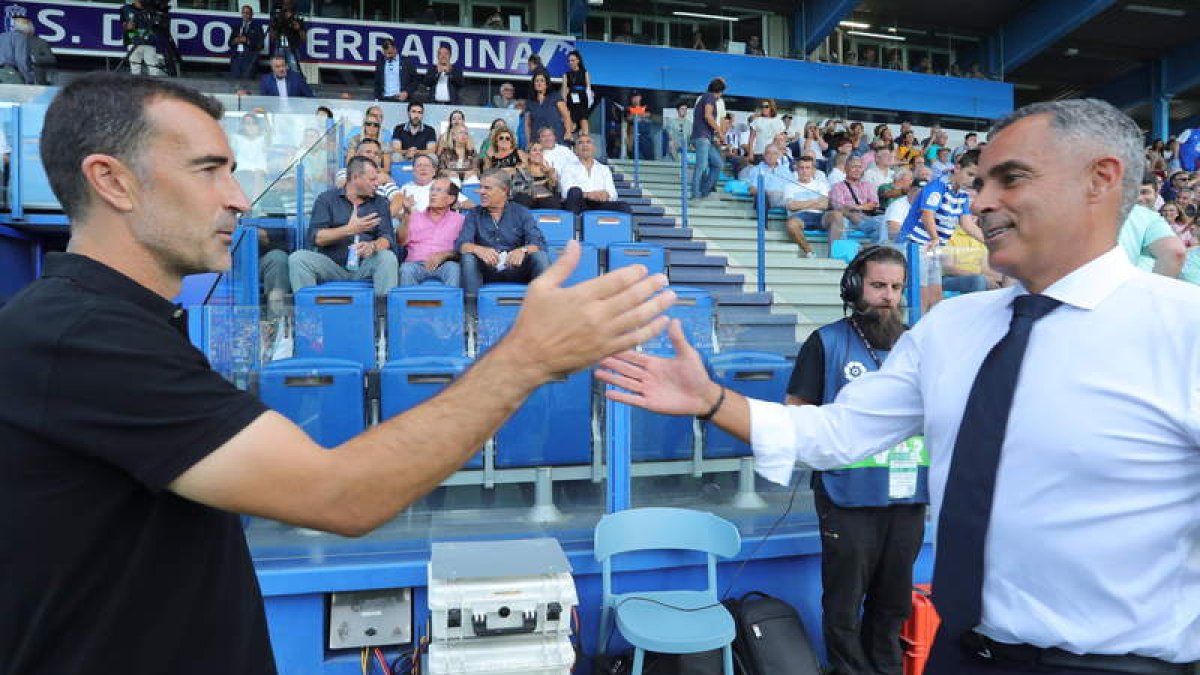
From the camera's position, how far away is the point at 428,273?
5.69 meters

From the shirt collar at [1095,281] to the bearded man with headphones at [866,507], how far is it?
179 cm

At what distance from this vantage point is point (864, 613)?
3.35 metres

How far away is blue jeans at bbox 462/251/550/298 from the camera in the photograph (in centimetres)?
A: 559

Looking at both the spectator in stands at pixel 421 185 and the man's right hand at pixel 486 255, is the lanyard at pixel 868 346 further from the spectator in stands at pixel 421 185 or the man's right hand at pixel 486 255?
the spectator in stands at pixel 421 185

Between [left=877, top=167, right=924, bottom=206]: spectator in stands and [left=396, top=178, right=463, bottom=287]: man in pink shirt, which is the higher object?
[left=877, top=167, right=924, bottom=206]: spectator in stands

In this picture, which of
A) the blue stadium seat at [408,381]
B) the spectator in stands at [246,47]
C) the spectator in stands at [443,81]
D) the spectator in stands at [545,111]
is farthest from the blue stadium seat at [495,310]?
the spectator in stands at [246,47]

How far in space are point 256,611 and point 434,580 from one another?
151 centimetres

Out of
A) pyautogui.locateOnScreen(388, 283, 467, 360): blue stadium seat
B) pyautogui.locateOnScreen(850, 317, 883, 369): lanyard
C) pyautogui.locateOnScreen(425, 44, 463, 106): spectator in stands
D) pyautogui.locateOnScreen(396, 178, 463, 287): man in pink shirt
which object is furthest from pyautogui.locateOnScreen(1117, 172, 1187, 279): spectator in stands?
pyautogui.locateOnScreen(425, 44, 463, 106): spectator in stands

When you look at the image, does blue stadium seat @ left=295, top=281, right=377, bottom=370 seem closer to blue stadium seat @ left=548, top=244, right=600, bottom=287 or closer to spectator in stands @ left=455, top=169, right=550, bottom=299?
spectator in stands @ left=455, top=169, right=550, bottom=299

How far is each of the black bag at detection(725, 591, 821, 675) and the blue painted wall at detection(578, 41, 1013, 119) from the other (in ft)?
45.9

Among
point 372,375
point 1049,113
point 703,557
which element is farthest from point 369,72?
point 1049,113

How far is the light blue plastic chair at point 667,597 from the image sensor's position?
291 cm

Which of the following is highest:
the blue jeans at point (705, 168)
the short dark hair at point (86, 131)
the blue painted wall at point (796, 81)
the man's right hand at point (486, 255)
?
the blue painted wall at point (796, 81)

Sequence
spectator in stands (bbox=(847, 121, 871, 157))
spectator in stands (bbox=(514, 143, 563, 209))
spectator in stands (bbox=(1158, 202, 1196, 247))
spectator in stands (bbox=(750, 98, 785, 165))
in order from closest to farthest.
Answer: spectator in stands (bbox=(514, 143, 563, 209)) → spectator in stands (bbox=(1158, 202, 1196, 247)) → spectator in stands (bbox=(750, 98, 785, 165)) → spectator in stands (bbox=(847, 121, 871, 157))
